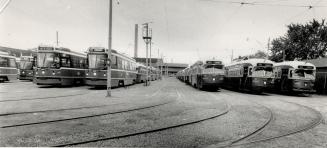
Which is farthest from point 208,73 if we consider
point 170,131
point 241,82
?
point 170,131

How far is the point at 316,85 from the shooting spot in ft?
82.2

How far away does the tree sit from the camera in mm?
39000

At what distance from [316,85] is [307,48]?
17988mm

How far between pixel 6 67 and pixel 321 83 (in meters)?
33.4

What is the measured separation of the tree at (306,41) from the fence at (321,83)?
17.8 m

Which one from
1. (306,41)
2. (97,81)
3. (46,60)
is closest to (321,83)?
(306,41)

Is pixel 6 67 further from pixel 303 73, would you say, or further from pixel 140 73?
pixel 303 73

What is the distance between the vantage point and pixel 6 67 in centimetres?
2327

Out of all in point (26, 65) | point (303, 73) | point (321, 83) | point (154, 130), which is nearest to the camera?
point (154, 130)

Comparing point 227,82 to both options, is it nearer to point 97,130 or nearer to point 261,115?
point 261,115

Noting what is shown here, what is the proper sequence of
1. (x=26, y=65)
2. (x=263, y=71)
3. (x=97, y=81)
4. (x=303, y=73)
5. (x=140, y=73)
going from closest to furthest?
(x=97, y=81)
(x=263, y=71)
(x=303, y=73)
(x=26, y=65)
(x=140, y=73)

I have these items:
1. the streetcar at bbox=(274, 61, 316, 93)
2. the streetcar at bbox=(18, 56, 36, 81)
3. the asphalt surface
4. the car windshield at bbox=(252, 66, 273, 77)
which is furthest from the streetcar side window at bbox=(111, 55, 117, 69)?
the streetcar at bbox=(18, 56, 36, 81)

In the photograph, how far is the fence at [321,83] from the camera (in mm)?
23642

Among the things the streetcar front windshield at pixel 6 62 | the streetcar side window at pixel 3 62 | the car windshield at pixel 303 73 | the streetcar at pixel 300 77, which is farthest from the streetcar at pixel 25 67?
the car windshield at pixel 303 73
